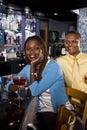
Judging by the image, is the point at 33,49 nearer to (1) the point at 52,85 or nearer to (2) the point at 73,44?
(1) the point at 52,85

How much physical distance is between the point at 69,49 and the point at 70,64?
227 millimetres

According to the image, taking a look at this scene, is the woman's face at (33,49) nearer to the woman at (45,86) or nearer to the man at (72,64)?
the woman at (45,86)

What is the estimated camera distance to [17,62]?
6.97 metres

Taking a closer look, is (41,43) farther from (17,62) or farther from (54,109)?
(17,62)

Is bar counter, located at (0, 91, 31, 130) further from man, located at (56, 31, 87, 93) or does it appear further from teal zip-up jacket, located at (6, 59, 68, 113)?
man, located at (56, 31, 87, 93)

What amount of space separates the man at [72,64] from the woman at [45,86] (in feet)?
2.23

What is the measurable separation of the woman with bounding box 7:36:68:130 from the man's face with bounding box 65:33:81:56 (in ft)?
2.64

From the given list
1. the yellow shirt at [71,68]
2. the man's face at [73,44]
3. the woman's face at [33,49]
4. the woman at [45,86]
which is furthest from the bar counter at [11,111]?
the man's face at [73,44]

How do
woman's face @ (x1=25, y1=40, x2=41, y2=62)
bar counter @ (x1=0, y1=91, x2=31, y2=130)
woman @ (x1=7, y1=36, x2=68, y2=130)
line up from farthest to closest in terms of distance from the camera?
1. woman's face @ (x1=25, y1=40, x2=41, y2=62)
2. woman @ (x1=7, y1=36, x2=68, y2=130)
3. bar counter @ (x1=0, y1=91, x2=31, y2=130)

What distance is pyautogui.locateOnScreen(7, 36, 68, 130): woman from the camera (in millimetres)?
2055

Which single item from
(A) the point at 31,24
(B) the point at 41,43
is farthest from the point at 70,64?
(A) the point at 31,24

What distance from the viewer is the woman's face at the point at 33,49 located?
2359mm

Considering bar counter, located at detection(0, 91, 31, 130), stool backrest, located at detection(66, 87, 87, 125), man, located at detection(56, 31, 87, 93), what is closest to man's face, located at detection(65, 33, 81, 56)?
man, located at detection(56, 31, 87, 93)

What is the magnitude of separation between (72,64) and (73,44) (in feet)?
0.95
